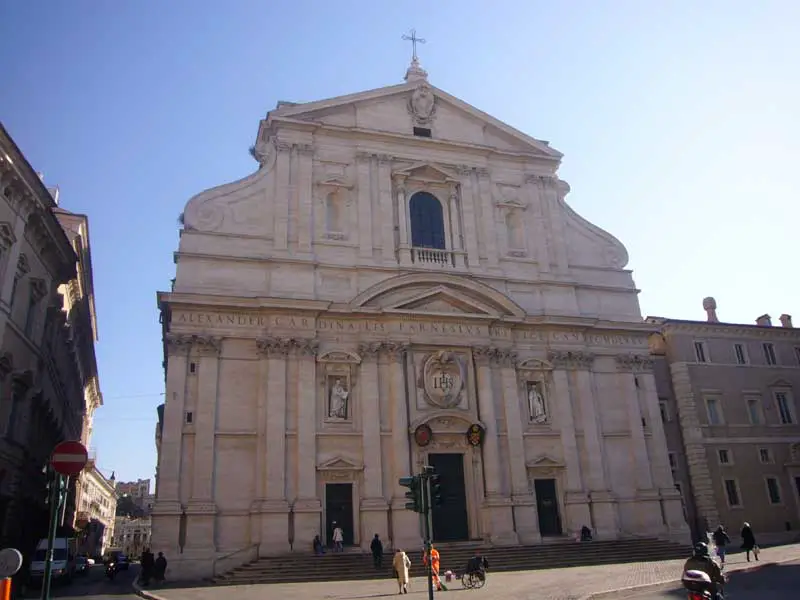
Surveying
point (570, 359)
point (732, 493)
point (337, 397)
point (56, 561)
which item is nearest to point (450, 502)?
point (337, 397)

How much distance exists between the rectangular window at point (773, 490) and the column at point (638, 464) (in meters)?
8.09

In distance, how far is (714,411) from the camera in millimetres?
31859

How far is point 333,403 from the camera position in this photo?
970 inches

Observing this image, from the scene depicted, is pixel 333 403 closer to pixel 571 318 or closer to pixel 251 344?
pixel 251 344

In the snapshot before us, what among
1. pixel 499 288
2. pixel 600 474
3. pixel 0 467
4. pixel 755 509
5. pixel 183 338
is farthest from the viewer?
pixel 755 509

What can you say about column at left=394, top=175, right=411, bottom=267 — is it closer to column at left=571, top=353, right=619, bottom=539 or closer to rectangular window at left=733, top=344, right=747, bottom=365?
column at left=571, top=353, right=619, bottom=539

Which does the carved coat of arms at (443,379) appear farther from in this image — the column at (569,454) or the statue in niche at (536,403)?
the column at (569,454)

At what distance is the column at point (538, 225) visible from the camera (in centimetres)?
2972

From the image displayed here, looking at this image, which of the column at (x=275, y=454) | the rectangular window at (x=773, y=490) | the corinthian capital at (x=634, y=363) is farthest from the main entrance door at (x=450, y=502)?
the rectangular window at (x=773, y=490)

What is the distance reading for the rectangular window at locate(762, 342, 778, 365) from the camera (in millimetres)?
34156

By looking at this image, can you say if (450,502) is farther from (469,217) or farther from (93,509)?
(93,509)

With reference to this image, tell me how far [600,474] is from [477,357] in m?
6.69

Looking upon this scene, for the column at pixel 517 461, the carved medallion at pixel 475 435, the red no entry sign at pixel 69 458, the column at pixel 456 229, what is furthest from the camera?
the column at pixel 456 229

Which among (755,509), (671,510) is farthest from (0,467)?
(755,509)
